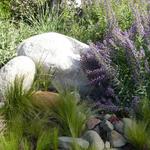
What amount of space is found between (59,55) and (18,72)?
0.63m

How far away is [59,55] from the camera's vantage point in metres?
6.71

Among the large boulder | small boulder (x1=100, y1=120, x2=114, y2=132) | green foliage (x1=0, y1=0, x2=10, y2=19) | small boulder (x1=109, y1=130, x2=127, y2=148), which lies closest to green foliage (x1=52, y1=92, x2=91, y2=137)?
small boulder (x1=100, y1=120, x2=114, y2=132)

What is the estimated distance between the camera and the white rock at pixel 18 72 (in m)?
6.40

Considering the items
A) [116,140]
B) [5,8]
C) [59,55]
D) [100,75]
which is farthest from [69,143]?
[5,8]

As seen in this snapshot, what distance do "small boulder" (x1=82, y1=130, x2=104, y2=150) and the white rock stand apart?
142 cm

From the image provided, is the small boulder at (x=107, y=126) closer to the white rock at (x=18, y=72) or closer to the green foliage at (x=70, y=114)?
the green foliage at (x=70, y=114)

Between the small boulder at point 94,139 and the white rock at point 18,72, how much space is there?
1.42 metres

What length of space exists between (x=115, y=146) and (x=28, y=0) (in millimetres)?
4837

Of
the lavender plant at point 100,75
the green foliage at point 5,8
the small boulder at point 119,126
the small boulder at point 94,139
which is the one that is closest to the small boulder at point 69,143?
the small boulder at point 94,139

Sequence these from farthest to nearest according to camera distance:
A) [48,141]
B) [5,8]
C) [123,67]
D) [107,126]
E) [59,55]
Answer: [5,8] → [59,55] → [123,67] → [107,126] → [48,141]

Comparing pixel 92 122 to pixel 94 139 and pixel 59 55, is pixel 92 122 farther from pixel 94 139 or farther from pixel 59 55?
pixel 59 55

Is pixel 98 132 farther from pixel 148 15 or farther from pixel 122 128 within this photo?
pixel 148 15

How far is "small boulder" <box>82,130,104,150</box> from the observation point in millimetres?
5036

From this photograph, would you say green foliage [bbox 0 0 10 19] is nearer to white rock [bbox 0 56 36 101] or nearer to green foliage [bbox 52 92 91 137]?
white rock [bbox 0 56 36 101]
